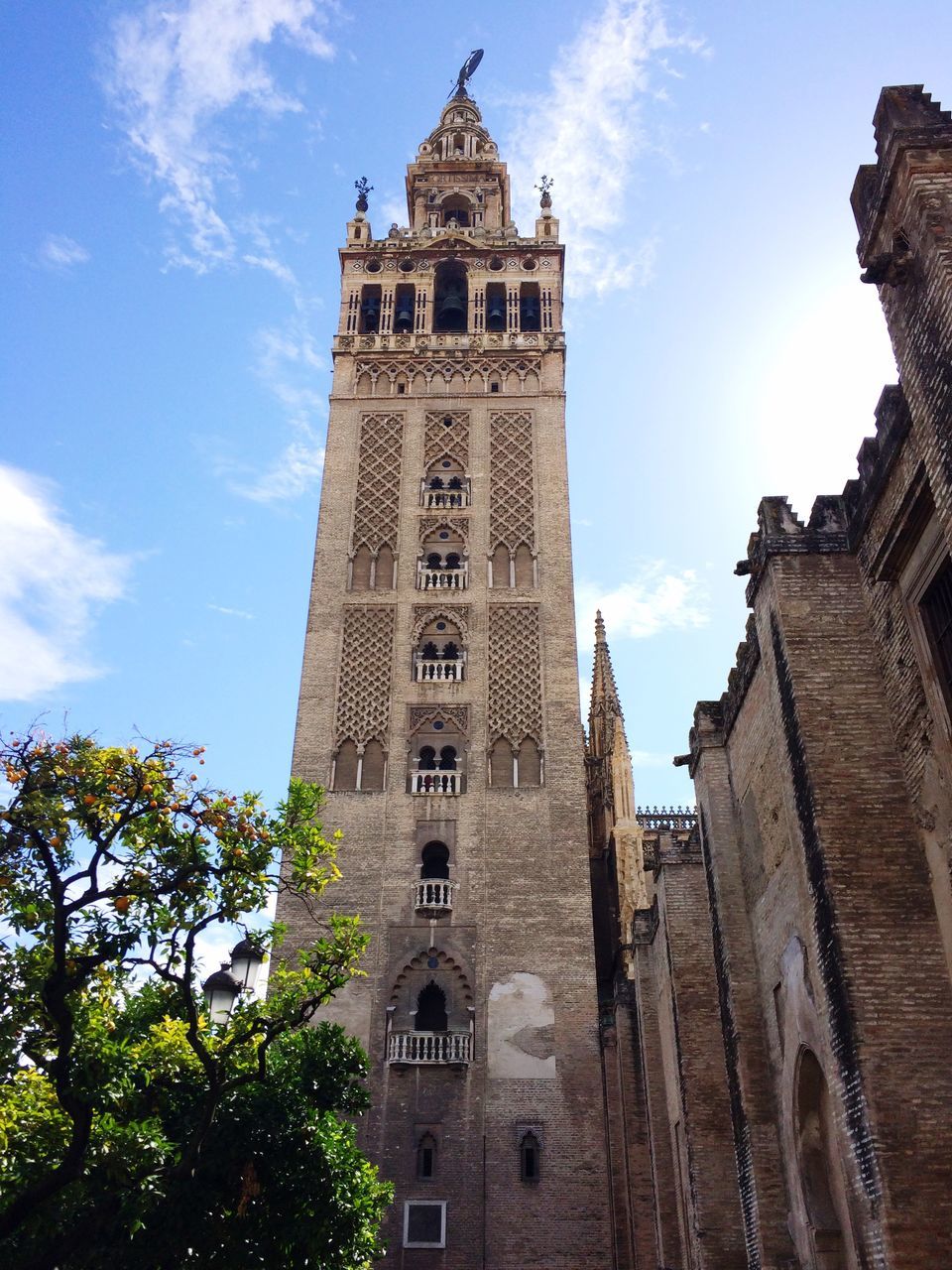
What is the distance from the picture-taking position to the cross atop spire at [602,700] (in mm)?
27859

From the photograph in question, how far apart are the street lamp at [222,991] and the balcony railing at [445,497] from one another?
18761 millimetres

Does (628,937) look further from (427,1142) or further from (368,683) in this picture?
(368,683)

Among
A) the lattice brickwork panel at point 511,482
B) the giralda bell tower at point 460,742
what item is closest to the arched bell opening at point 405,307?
the giralda bell tower at point 460,742

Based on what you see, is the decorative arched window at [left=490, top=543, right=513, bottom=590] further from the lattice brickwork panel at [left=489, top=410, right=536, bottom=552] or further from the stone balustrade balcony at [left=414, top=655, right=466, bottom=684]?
the stone balustrade balcony at [left=414, top=655, right=466, bottom=684]

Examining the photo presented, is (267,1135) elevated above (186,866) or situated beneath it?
situated beneath

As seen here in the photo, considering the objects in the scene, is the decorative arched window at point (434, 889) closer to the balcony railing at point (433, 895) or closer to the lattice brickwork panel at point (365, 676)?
the balcony railing at point (433, 895)

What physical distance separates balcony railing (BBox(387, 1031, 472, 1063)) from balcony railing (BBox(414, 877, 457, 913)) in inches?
89.4

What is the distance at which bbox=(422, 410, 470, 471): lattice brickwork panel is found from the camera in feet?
92.0

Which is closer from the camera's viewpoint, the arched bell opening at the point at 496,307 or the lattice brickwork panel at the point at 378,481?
the lattice brickwork panel at the point at 378,481

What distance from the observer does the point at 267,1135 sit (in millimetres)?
10375

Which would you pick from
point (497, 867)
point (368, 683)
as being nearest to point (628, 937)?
point (497, 867)

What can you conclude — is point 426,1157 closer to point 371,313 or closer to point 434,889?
point 434,889

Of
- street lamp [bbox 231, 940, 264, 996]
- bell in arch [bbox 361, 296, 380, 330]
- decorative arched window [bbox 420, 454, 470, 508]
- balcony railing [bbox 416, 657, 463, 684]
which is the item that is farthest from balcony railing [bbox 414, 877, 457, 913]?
bell in arch [bbox 361, 296, 380, 330]

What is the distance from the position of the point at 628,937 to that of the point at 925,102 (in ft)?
58.6
